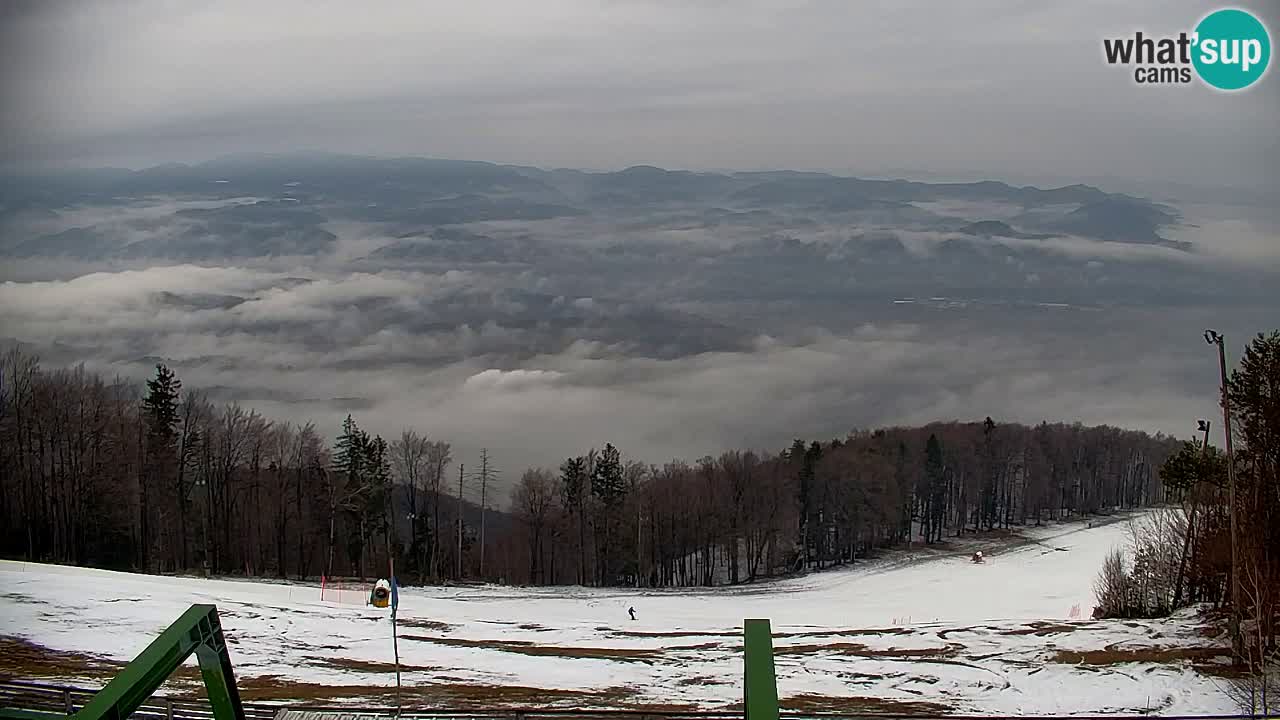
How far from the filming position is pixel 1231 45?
1743 inches

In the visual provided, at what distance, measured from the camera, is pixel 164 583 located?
95.7 ft

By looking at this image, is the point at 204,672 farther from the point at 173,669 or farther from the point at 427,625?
the point at 427,625

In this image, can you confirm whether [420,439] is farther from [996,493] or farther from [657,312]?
[657,312]

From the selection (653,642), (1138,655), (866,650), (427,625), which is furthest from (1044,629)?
(427,625)

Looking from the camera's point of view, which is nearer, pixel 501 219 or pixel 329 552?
pixel 329 552

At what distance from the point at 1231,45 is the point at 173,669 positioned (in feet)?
150

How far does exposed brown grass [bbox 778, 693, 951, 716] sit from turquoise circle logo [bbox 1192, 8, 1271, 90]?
3244cm

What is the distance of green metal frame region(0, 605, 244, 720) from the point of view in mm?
7211

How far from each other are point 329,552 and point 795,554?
1500 cm

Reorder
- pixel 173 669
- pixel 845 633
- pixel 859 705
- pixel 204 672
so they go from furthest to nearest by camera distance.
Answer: pixel 845 633 → pixel 859 705 → pixel 204 672 → pixel 173 669

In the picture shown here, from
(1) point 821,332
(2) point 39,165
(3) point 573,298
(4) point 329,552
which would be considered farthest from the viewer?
(3) point 573,298

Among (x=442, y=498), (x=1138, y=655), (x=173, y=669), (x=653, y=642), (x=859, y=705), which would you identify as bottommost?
(x=859, y=705)

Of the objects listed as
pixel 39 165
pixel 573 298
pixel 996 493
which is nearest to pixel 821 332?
pixel 573 298

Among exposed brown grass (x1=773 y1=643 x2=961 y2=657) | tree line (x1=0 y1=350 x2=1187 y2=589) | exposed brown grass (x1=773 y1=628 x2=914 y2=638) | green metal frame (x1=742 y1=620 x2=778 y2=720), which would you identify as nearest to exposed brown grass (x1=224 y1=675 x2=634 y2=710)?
exposed brown grass (x1=773 y1=643 x2=961 y2=657)
